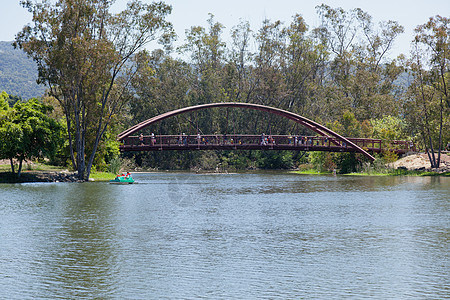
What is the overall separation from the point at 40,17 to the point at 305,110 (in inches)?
2168

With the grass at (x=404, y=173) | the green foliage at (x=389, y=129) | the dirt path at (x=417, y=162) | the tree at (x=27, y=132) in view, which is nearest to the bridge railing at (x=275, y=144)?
the green foliage at (x=389, y=129)

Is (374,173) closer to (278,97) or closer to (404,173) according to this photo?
(404,173)

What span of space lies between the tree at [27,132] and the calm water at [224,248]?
9.91 m

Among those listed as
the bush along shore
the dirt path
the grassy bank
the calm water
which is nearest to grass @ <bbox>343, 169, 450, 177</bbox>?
the dirt path

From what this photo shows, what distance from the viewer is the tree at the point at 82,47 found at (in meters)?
45.5

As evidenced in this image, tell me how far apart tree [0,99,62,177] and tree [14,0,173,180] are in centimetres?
281

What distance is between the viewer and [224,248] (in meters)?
18.5

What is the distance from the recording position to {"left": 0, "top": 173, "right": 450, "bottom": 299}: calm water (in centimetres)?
1358

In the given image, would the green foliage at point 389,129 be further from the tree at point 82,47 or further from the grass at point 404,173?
the tree at point 82,47

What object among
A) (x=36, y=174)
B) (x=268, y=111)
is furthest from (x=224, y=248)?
(x=268, y=111)

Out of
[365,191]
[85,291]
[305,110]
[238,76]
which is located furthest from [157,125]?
[85,291]

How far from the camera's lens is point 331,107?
3511 inches

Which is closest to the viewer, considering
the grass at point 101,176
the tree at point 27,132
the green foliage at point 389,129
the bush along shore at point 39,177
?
the tree at point 27,132

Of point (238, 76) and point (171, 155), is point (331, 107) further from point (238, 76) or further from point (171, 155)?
point (171, 155)
